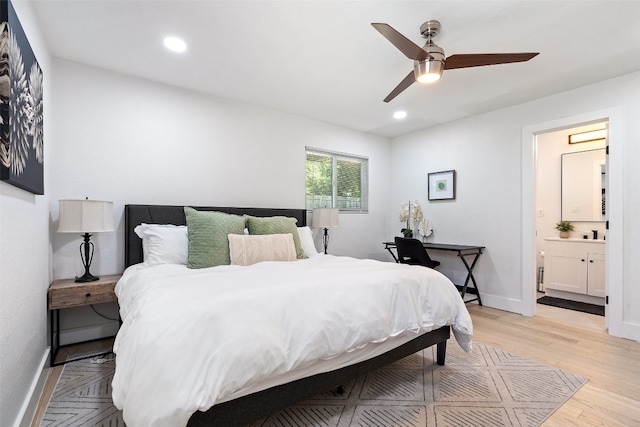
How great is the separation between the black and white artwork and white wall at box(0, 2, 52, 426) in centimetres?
9

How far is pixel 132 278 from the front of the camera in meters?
2.18

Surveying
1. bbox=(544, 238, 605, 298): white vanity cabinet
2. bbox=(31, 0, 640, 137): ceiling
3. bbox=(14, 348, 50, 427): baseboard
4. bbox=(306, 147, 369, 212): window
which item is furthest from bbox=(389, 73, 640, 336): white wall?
bbox=(14, 348, 50, 427): baseboard

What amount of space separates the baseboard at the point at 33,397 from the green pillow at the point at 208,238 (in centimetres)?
109

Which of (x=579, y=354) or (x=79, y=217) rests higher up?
(x=79, y=217)

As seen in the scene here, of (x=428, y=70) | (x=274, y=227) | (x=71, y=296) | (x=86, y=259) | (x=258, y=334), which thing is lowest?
(x=71, y=296)

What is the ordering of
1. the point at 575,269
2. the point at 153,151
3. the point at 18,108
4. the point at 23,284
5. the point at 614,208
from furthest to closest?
1. the point at 575,269
2. the point at 153,151
3. the point at 614,208
4. the point at 23,284
5. the point at 18,108

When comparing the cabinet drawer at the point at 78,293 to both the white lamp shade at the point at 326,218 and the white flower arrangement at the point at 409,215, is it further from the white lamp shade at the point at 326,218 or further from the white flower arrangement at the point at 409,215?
the white flower arrangement at the point at 409,215

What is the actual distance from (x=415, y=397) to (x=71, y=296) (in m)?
2.60

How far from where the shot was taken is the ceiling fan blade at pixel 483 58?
199 centimetres

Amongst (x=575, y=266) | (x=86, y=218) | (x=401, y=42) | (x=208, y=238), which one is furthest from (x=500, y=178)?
(x=86, y=218)

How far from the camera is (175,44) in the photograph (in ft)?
7.93

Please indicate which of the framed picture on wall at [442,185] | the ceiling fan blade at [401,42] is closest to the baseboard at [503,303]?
the framed picture on wall at [442,185]

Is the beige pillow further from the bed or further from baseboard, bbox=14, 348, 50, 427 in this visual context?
baseboard, bbox=14, 348, 50, 427

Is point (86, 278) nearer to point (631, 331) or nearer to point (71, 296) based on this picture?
point (71, 296)
